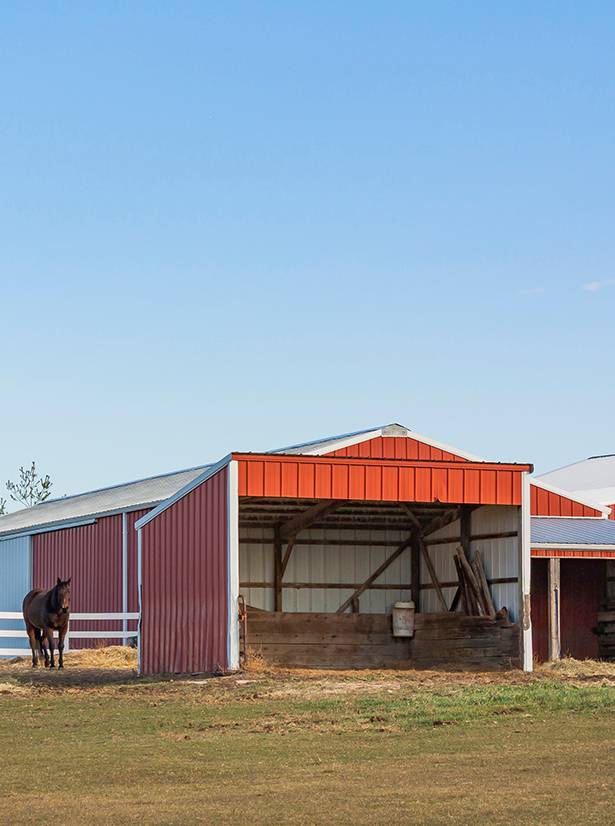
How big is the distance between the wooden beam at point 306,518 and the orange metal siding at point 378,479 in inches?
122

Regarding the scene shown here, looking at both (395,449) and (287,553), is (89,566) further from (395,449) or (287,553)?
(395,449)

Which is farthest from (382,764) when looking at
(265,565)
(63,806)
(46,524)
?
(46,524)

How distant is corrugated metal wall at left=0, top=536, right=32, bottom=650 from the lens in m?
39.6

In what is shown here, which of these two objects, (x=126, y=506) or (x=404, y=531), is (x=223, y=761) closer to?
(x=404, y=531)

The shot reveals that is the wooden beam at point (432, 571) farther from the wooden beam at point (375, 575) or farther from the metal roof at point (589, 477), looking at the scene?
the metal roof at point (589, 477)

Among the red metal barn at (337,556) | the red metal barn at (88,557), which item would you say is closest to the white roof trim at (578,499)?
the red metal barn at (337,556)

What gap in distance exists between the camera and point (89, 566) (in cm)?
3650

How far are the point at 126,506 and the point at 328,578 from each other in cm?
738

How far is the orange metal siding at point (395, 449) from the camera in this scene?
1217 inches

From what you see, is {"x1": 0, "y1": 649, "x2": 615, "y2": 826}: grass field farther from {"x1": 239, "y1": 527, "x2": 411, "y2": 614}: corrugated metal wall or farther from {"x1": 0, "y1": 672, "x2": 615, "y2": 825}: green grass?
{"x1": 239, "y1": 527, "x2": 411, "y2": 614}: corrugated metal wall

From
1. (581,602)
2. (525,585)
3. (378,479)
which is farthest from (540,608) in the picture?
(378,479)

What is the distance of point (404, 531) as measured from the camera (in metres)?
29.7

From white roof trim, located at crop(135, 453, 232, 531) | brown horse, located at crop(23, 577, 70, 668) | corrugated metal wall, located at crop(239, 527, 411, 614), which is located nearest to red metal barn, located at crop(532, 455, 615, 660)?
corrugated metal wall, located at crop(239, 527, 411, 614)

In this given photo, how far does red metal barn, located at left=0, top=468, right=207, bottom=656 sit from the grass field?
1096 cm
